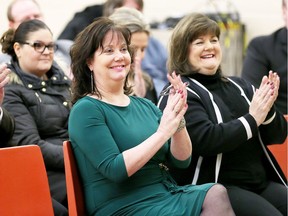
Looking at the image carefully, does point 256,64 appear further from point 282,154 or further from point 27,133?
point 27,133

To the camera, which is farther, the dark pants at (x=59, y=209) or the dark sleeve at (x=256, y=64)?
the dark sleeve at (x=256, y=64)

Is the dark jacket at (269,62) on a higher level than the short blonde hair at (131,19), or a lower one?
lower

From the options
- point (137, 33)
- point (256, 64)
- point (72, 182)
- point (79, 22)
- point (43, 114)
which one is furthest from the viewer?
point (79, 22)

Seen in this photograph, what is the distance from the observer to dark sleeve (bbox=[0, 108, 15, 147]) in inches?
107

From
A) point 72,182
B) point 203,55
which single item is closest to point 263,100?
point 203,55

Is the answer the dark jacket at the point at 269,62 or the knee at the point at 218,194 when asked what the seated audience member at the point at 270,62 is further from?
the knee at the point at 218,194

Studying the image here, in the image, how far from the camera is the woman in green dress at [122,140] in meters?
2.29

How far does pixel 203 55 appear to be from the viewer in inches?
113

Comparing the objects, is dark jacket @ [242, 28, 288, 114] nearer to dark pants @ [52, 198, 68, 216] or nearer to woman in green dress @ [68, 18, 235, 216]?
woman in green dress @ [68, 18, 235, 216]

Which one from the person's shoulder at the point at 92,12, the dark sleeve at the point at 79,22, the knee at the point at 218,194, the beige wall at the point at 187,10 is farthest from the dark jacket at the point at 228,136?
the beige wall at the point at 187,10

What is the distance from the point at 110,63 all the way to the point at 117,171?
43 centimetres

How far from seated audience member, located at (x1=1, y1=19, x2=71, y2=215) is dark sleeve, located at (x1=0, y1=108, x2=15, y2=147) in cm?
19

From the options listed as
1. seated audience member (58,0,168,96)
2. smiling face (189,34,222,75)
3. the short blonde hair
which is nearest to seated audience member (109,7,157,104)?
the short blonde hair

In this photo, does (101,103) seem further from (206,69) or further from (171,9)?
(171,9)
